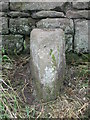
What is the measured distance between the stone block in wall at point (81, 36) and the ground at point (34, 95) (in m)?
0.08

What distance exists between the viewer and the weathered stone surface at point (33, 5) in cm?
272

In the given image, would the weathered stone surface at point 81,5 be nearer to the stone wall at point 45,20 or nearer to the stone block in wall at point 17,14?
the stone wall at point 45,20

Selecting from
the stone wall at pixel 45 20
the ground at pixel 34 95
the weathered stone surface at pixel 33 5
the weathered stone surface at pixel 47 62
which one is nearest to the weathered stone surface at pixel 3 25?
the stone wall at pixel 45 20

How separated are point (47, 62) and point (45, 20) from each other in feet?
1.96

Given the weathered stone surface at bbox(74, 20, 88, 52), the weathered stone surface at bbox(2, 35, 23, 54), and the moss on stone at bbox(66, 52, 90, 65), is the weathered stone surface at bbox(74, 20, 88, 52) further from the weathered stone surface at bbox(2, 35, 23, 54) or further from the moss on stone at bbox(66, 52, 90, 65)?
the weathered stone surface at bbox(2, 35, 23, 54)

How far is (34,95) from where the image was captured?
2439 millimetres

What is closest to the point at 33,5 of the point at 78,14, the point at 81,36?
the point at 78,14

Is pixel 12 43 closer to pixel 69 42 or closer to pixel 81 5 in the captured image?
pixel 69 42

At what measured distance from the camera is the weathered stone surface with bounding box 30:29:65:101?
2305mm

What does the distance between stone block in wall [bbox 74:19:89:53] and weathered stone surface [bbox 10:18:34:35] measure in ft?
1.63

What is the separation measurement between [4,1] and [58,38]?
78cm

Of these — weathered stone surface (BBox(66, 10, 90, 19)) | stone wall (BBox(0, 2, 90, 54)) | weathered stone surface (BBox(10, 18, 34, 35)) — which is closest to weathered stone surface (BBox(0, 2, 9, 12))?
stone wall (BBox(0, 2, 90, 54))

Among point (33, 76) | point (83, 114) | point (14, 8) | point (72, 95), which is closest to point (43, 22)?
point (14, 8)

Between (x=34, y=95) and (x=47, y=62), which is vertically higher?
(x=47, y=62)
